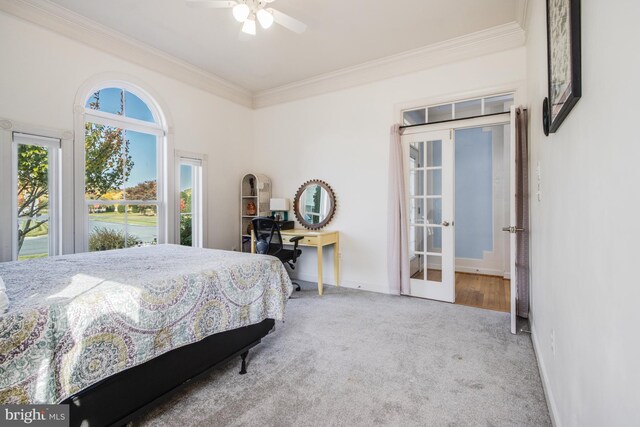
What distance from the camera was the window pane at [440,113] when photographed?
3788 mm

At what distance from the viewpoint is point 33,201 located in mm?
2861

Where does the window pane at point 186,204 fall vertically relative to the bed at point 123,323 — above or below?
above

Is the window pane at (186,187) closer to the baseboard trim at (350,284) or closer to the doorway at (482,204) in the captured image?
the baseboard trim at (350,284)

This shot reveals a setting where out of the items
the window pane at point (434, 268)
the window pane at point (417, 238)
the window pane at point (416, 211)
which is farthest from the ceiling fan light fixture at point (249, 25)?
the window pane at point (434, 268)

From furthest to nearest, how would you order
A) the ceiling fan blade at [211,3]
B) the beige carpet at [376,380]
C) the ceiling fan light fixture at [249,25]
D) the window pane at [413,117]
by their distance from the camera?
the window pane at [413,117], the ceiling fan light fixture at [249,25], the ceiling fan blade at [211,3], the beige carpet at [376,380]

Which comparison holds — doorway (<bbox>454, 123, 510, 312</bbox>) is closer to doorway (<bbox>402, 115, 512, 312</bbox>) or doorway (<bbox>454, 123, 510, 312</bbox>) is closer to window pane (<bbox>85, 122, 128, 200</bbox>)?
doorway (<bbox>402, 115, 512, 312</bbox>)

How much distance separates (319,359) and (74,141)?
3097 mm

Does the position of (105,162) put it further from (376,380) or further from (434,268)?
(434,268)

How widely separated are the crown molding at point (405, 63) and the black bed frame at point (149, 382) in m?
3.50

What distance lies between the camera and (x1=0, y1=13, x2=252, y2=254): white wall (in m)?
2.68

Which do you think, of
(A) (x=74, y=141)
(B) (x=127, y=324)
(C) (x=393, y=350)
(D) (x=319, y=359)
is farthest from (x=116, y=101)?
(C) (x=393, y=350)

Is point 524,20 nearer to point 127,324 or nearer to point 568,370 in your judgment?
point 568,370

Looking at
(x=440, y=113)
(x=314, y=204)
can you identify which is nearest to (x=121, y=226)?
(x=314, y=204)

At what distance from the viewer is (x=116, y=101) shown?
3469mm
